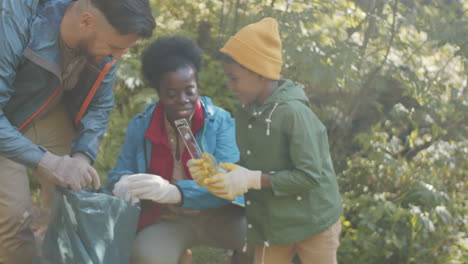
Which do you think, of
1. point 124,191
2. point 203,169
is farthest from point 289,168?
point 124,191

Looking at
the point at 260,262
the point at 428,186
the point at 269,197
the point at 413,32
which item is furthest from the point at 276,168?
the point at 413,32

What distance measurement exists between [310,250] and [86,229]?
1032 millimetres

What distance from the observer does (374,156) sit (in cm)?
368

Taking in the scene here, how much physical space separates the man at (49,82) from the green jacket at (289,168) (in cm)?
69

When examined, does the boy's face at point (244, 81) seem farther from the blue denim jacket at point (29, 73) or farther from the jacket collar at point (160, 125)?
the blue denim jacket at point (29, 73)

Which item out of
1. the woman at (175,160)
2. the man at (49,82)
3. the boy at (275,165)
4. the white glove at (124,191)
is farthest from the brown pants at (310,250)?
the man at (49,82)

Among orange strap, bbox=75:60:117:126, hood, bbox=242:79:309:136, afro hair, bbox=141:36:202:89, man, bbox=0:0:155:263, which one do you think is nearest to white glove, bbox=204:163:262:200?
hood, bbox=242:79:309:136

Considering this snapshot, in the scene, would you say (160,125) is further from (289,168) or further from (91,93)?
(289,168)

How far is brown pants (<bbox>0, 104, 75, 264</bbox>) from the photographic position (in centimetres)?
236

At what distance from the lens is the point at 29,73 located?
2.20 m

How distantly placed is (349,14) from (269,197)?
1959mm

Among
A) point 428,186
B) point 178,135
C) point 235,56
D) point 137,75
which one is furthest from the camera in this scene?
point 137,75

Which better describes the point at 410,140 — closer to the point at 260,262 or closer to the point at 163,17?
the point at 260,262

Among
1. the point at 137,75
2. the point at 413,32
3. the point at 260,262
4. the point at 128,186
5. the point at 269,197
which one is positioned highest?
the point at 413,32
